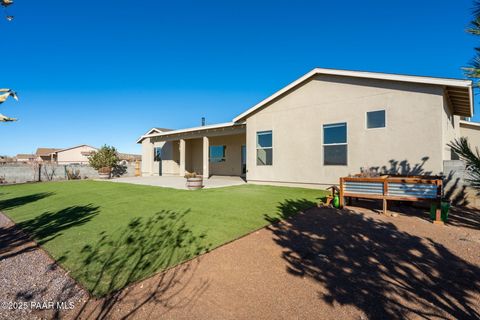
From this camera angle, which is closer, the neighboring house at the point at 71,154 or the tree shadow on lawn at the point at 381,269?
Answer: the tree shadow on lawn at the point at 381,269

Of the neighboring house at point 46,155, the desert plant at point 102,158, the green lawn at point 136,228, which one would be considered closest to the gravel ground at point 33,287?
the green lawn at point 136,228

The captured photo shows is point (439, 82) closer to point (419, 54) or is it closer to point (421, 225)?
point (421, 225)

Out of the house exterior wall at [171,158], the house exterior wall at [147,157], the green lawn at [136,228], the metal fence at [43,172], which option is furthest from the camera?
the house exterior wall at [147,157]

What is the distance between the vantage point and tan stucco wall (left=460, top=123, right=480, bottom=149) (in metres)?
11.1

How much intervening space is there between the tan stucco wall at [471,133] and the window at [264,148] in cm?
969

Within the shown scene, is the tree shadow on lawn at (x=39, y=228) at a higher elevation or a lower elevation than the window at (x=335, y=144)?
lower

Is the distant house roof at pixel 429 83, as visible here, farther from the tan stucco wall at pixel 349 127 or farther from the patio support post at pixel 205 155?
the patio support post at pixel 205 155

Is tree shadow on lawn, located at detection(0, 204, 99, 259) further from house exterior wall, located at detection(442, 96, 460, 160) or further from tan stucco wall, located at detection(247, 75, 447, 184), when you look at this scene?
house exterior wall, located at detection(442, 96, 460, 160)

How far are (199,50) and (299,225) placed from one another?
55.2ft

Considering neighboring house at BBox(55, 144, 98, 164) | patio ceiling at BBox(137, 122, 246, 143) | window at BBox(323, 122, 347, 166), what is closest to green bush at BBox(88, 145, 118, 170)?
patio ceiling at BBox(137, 122, 246, 143)

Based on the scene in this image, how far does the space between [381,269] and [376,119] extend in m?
6.96

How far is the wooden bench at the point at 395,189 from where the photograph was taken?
5.36 m

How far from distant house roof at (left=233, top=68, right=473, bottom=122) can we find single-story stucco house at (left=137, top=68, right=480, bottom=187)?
0.08 ft

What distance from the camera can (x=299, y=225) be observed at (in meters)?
5.07
